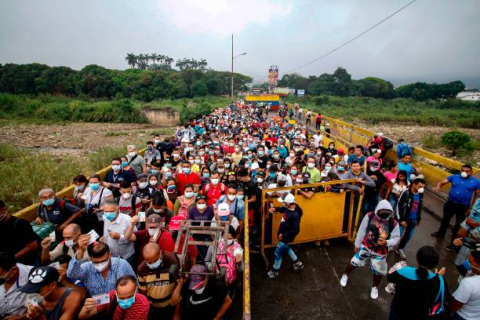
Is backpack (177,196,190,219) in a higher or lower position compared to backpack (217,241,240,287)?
higher

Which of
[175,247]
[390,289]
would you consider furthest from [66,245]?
[390,289]

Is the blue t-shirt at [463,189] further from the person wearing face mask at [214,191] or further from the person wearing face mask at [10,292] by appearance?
the person wearing face mask at [10,292]

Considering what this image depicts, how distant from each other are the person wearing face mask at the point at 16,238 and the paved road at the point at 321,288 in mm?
3227

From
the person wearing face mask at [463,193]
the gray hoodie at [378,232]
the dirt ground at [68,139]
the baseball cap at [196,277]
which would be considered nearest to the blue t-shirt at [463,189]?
the person wearing face mask at [463,193]

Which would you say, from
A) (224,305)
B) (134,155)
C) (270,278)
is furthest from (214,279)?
(134,155)

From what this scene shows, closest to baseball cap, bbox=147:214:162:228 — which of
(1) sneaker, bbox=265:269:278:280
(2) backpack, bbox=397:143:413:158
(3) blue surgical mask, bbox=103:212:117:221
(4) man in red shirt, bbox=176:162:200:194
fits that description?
(3) blue surgical mask, bbox=103:212:117:221

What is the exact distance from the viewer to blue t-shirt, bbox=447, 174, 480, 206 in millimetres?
4828

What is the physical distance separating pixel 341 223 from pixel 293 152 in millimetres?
3192

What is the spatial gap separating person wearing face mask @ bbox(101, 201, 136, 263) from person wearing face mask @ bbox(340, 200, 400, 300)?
138 inches

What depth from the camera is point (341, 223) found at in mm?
5215

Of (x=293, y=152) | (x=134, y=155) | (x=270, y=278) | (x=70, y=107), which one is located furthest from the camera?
(x=70, y=107)

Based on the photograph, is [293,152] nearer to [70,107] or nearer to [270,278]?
[270,278]

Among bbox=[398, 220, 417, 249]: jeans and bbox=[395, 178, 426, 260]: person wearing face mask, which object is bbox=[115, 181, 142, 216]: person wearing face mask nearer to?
bbox=[395, 178, 426, 260]: person wearing face mask

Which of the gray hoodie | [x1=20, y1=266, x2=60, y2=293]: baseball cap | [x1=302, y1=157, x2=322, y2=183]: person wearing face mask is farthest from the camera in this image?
[x1=302, y1=157, x2=322, y2=183]: person wearing face mask
